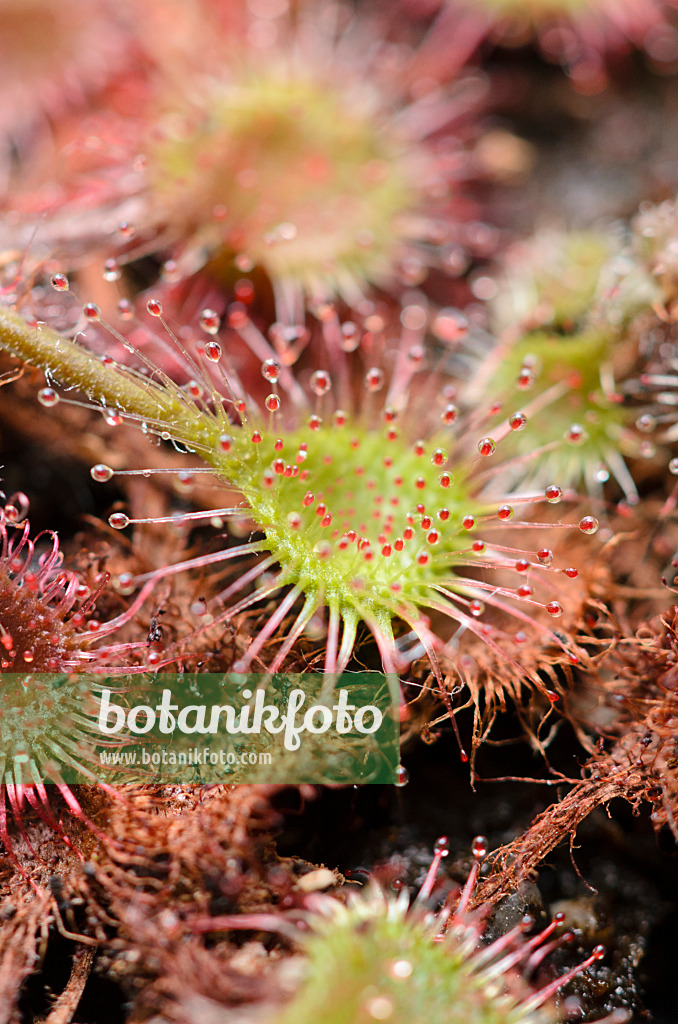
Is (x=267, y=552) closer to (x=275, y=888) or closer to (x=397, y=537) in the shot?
(x=397, y=537)

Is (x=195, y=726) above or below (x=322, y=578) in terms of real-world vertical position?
below

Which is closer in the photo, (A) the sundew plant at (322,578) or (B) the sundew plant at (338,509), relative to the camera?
(A) the sundew plant at (322,578)

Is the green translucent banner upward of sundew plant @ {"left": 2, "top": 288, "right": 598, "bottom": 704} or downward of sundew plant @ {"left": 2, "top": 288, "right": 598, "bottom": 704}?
downward

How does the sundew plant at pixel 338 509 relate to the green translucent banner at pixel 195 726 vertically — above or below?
above

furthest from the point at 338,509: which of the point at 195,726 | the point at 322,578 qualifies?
the point at 195,726

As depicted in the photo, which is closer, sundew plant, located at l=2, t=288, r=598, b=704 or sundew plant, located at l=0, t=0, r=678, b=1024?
sundew plant, located at l=0, t=0, r=678, b=1024

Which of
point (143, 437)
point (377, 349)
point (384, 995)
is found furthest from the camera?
point (377, 349)

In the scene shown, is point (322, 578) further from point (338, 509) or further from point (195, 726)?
point (195, 726)

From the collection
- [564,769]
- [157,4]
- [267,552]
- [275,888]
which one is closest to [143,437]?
[267,552]
